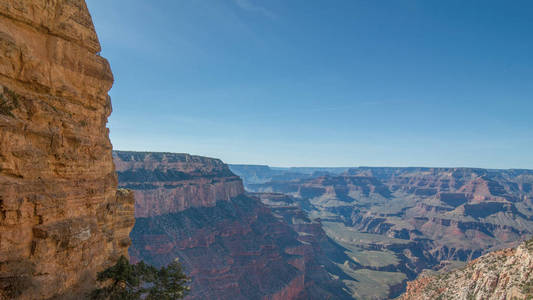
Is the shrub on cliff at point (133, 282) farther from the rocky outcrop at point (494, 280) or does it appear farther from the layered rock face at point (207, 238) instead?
the layered rock face at point (207, 238)

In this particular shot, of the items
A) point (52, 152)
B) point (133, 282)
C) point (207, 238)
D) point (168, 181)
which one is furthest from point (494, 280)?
point (168, 181)

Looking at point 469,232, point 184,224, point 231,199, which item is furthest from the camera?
point 469,232

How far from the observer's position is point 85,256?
16.5 m

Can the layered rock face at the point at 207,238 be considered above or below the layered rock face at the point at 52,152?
below

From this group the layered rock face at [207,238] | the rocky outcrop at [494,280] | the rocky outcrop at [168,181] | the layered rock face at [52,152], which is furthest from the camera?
the rocky outcrop at [168,181]

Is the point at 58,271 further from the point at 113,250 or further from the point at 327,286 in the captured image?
the point at 327,286

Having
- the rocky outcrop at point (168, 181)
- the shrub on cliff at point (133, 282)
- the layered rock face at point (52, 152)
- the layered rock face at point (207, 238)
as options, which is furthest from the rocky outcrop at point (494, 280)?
the rocky outcrop at point (168, 181)

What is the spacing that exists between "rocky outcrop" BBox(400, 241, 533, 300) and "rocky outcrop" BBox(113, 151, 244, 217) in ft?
223

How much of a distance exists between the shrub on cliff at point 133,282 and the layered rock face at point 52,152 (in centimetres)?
88

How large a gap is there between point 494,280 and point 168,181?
80706 mm

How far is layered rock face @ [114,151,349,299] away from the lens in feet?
244

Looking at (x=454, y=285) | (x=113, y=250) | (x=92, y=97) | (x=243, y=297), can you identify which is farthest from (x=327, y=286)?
(x=92, y=97)

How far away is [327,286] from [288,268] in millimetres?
20250

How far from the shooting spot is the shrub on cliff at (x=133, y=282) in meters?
17.1
